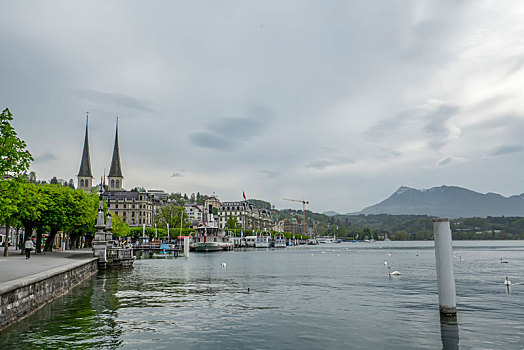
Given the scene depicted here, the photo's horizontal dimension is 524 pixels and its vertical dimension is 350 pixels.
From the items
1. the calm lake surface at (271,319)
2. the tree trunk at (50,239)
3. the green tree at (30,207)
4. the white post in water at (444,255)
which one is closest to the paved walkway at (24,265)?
the calm lake surface at (271,319)

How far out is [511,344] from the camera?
1605 cm

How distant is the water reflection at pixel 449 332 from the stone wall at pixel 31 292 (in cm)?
1693

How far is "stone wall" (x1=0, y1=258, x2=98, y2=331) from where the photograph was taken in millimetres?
17672

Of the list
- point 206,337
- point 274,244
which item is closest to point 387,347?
point 206,337

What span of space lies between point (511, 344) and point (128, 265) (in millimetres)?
46425

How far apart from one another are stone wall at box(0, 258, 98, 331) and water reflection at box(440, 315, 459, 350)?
16.9m

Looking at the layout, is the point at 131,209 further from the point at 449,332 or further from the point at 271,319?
the point at 449,332

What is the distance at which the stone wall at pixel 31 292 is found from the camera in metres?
17.7

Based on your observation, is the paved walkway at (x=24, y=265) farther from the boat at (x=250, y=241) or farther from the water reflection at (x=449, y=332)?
the boat at (x=250, y=241)

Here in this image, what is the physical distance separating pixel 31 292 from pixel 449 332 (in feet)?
63.1

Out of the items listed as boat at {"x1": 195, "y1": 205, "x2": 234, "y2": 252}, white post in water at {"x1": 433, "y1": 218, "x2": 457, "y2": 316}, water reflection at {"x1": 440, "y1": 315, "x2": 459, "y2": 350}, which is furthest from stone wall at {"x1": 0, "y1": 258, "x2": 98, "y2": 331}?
boat at {"x1": 195, "y1": 205, "x2": 234, "y2": 252}

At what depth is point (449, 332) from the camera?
59.0ft

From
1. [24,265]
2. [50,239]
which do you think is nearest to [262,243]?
[50,239]

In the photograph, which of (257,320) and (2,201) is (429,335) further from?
(2,201)
